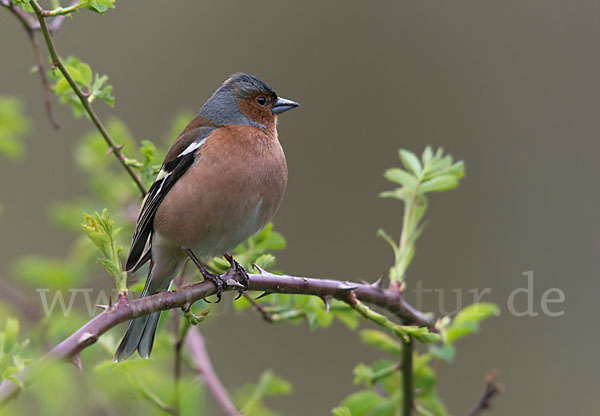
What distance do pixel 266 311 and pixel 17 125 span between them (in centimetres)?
151

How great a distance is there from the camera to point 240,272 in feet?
10.0

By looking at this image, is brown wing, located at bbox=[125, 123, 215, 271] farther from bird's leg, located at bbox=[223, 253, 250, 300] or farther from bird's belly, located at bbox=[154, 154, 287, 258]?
bird's leg, located at bbox=[223, 253, 250, 300]

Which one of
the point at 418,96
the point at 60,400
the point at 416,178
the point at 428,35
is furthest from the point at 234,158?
the point at 428,35

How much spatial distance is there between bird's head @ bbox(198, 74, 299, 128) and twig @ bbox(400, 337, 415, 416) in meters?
1.86

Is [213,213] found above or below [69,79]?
below

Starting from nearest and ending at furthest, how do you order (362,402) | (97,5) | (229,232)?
1. (97,5)
2. (362,402)
3. (229,232)

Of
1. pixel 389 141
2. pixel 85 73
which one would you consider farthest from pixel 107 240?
pixel 389 141

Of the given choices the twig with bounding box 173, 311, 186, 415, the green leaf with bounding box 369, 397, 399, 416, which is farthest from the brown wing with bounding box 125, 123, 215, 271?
the green leaf with bounding box 369, 397, 399, 416

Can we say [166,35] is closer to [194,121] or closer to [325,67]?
[325,67]

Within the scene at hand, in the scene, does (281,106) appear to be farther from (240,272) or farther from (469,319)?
(469,319)

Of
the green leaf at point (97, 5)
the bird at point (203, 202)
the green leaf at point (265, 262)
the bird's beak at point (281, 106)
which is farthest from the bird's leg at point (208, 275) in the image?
the bird's beak at point (281, 106)

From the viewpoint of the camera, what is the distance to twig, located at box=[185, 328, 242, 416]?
3070 millimetres

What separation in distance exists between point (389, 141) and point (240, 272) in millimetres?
5447

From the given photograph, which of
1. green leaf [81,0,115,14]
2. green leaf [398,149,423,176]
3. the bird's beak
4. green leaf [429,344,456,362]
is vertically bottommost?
green leaf [429,344,456,362]
